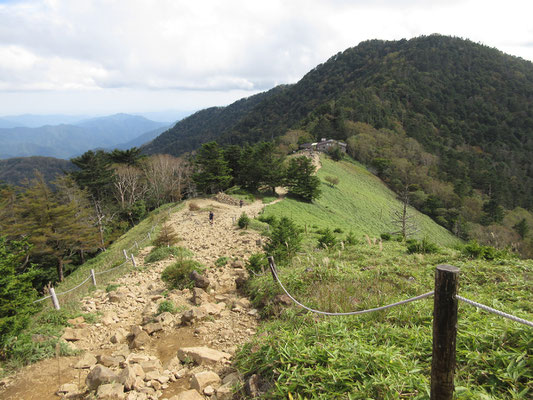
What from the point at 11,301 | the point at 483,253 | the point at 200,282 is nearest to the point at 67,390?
the point at 11,301

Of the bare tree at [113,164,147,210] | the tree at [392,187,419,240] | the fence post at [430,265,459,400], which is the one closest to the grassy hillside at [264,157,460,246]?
the tree at [392,187,419,240]

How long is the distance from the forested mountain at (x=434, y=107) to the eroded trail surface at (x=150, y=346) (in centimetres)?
5798

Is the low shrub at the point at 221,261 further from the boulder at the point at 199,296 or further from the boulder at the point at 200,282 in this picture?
the boulder at the point at 199,296

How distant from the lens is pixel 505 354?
2705 mm

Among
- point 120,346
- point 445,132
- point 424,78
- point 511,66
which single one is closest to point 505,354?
point 120,346

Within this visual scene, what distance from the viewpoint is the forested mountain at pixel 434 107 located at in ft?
226

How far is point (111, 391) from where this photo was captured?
3686mm

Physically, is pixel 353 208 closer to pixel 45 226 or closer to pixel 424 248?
pixel 424 248

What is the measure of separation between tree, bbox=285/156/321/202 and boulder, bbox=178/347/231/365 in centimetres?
2423

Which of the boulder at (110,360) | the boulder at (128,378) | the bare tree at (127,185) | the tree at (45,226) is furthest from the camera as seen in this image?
the bare tree at (127,185)

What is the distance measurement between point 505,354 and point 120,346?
5.76m

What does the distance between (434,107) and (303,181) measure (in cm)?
9596

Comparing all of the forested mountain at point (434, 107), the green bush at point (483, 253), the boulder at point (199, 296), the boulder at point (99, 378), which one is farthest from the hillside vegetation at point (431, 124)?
the boulder at point (99, 378)

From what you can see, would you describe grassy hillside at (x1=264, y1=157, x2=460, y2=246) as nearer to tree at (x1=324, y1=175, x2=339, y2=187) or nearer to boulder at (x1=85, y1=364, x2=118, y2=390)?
tree at (x1=324, y1=175, x2=339, y2=187)
